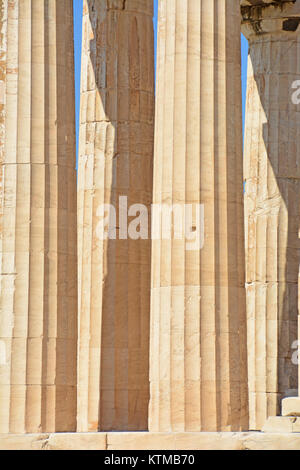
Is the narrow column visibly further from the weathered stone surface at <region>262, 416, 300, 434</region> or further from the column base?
the column base

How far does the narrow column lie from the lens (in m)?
106

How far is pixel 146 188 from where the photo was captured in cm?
9475

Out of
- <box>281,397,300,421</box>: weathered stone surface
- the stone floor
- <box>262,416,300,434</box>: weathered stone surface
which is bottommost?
the stone floor

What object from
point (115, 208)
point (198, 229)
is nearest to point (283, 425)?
point (198, 229)

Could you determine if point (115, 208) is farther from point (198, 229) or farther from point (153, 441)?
point (153, 441)

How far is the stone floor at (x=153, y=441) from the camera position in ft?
253

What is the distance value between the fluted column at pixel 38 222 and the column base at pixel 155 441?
1.18 meters

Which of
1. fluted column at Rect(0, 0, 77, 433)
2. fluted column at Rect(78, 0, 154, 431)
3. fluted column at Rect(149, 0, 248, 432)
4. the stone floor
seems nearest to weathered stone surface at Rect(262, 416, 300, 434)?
the stone floor

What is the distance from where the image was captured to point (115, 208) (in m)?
94.2

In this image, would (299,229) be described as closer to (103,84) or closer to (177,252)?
(103,84)

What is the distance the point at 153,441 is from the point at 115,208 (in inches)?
750

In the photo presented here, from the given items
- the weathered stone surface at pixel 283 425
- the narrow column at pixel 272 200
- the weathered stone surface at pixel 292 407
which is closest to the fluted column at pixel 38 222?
the weathered stone surface at pixel 283 425

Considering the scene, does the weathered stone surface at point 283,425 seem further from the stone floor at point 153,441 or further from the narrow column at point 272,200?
the narrow column at point 272,200
